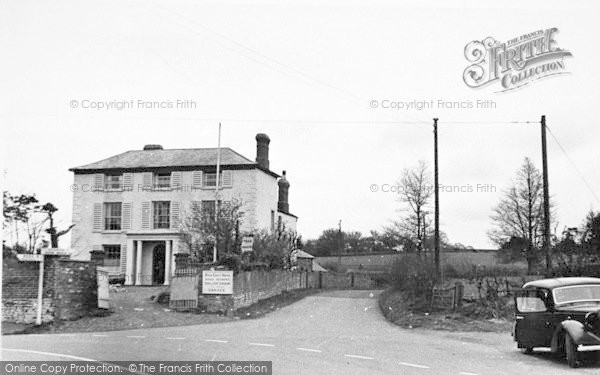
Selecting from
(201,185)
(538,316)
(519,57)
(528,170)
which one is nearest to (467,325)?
(538,316)

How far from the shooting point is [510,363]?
970 cm

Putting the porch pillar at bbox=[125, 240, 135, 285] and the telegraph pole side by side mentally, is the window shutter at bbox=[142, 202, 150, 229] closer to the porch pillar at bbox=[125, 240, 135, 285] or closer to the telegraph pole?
the porch pillar at bbox=[125, 240, 135, 285]

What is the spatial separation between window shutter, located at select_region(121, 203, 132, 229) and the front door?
1835mm

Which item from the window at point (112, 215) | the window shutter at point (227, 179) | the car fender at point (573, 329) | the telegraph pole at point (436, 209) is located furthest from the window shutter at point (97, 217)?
the car fender at point (573, 329)

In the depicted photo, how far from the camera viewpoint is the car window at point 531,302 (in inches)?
402

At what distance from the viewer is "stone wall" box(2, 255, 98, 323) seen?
51.6 feet

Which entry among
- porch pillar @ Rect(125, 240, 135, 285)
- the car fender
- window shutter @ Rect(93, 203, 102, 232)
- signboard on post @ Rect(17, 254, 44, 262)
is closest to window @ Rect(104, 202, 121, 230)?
window shutter @ Rect(93, 203, 102, 232)

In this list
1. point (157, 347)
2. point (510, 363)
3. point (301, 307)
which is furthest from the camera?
point (301, 307)

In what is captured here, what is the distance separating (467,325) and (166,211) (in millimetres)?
18367

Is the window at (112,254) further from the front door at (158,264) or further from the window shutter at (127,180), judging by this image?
the window shutter at (127,180)

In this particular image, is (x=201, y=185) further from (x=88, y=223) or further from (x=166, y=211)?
(x=88, y=223)

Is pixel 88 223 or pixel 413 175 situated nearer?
pixel 88 223

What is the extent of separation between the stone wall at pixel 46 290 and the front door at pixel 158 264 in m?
13.3

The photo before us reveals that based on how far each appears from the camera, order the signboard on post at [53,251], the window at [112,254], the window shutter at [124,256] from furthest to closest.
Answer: the window at [112,254], the window shutter at [124,256], the signboard on post at [53,251]
